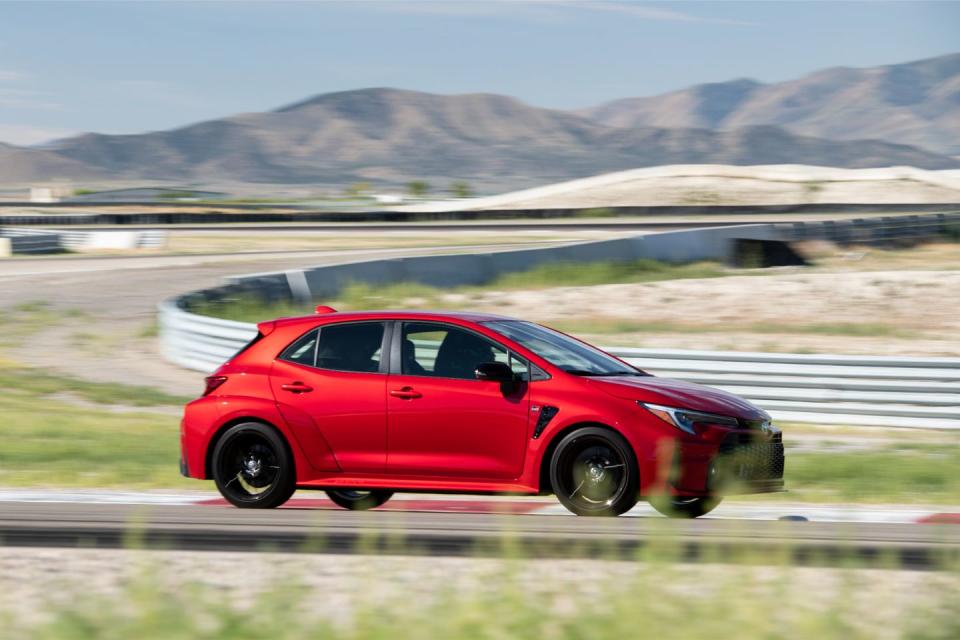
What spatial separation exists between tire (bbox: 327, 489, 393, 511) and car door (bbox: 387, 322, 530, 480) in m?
0.92

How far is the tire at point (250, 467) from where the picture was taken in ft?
28.3

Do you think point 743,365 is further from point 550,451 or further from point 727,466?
point 550,451

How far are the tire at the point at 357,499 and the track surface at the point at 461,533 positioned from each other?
518 millimetres

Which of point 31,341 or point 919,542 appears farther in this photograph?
point 31,341

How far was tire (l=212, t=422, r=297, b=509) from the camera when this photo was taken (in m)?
8.63

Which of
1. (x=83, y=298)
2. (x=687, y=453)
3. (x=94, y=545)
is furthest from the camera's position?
(x=83, y=298)

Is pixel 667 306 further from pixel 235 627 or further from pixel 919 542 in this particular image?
pixel 235 627

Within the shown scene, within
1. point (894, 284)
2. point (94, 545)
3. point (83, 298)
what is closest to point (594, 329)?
point (894, 284)

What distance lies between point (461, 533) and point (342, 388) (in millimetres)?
1424

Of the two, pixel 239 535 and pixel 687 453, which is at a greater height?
pixel 687 453

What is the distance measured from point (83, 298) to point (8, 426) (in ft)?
56.9

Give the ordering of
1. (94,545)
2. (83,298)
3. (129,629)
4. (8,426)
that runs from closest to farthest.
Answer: (129,629) → (94,545) → (8,426) → (83,298)

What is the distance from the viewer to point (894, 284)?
95.1 ft

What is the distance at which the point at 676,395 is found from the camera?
26.3ft
